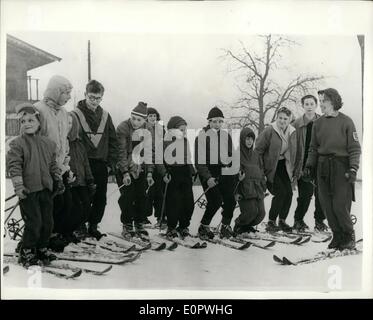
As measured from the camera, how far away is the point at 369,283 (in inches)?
152

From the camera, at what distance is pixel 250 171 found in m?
3.87

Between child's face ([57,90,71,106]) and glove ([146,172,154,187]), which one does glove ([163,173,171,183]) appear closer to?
glove ([146,172,154,187])

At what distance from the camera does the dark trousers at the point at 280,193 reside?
3883 mm

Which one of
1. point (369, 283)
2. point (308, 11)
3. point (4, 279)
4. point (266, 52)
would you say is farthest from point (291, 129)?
point (4, 279)

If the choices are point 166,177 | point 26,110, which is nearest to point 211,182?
point 166,177

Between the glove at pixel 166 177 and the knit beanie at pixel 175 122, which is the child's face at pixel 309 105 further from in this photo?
the glove at pixel 166 177

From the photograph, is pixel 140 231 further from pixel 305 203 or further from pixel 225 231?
pixel 305 203

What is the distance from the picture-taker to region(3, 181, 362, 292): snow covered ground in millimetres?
3768

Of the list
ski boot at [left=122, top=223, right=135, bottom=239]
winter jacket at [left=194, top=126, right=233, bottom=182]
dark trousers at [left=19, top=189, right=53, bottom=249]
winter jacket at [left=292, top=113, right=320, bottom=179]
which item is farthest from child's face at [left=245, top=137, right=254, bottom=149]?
dark trousers at [left=19, top=189, right=53, bottom=249]

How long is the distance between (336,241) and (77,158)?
6.80 ft

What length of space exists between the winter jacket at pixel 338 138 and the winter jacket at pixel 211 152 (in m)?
0.68

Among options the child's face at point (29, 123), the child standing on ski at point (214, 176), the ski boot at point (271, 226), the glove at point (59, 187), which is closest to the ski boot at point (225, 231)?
the child standing on ski at point (214, 176)
